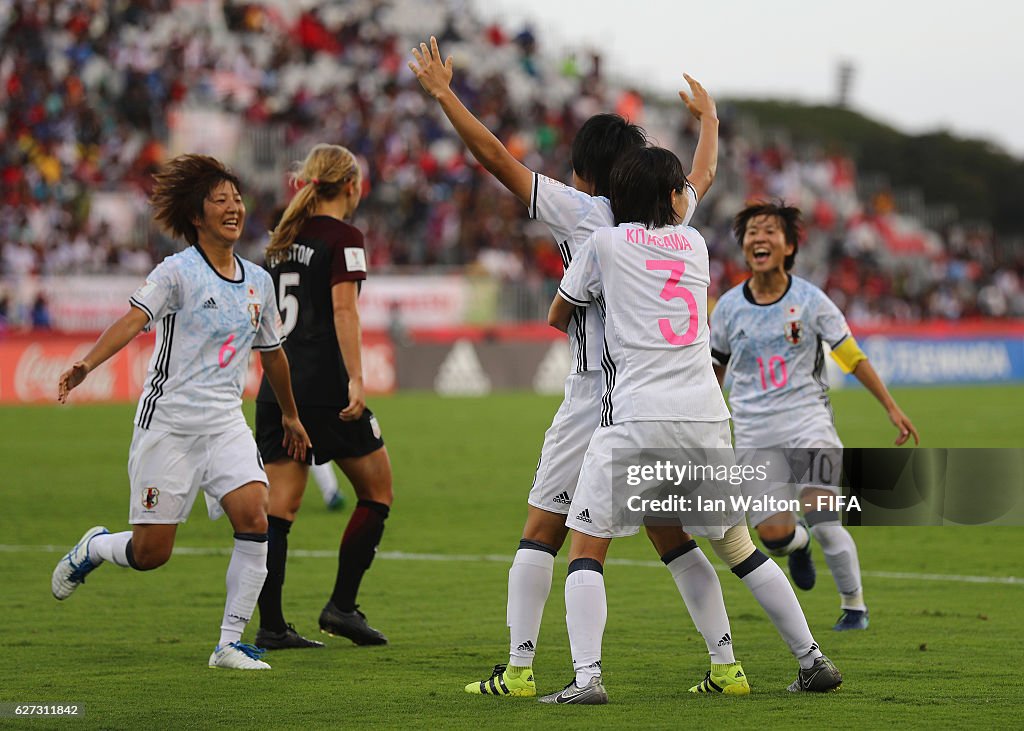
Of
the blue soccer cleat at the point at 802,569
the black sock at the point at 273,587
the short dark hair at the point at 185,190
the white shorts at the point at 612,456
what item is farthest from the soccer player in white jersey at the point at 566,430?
the blue soccer cleat at the point at 802,569

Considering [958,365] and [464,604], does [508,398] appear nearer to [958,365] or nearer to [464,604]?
[958,365]

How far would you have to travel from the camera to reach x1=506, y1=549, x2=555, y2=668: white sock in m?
5.88

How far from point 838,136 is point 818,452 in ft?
341

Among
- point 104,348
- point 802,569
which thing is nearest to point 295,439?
point 104,348

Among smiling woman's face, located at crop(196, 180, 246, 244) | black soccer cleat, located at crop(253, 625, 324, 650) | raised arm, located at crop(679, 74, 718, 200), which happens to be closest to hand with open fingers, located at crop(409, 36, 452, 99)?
raised arm, located at crop(679, 74, 718, 200)

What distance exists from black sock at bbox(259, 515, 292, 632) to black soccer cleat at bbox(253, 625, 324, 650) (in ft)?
0.07

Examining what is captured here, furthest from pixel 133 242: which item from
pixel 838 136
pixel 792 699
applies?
pixel 838 136

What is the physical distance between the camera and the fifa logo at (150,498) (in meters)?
6.61

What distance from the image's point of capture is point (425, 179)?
33.2m

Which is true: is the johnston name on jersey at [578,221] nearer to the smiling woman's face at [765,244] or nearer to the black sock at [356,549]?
the black sock at [356,549]

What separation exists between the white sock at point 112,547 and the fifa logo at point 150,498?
273mm

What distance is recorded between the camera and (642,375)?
554 cm

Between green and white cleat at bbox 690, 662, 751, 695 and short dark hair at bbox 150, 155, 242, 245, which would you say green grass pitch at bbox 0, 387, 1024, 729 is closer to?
green and white cleat at bbox 690, 662, 751, 695

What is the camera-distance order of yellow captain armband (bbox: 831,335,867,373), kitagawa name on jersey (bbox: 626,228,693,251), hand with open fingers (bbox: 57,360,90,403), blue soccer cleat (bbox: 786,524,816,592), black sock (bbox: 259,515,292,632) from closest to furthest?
kitagawa name on jersey (bbox: 626,228,693,251)
hand with open fingers (bbox: 57,360,90,403)
black sock (bbox: 259,515,292,632)
yellow captain armband (bbox: 831,335,867,373)
blue soccer cleat (bbox: 786,524,816,592)
